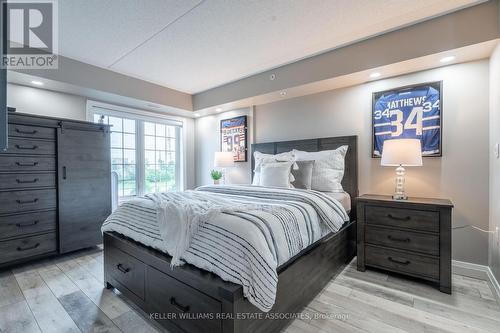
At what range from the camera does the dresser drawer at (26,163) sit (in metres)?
2.42

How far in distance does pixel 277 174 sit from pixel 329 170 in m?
0.63

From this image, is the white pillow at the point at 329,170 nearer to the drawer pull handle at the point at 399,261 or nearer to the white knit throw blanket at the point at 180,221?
the drawer pull handle at the point at 399,261

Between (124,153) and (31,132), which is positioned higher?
(31,132)

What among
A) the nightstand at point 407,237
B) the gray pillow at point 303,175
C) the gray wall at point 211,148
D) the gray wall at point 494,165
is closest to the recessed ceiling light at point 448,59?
the gray wall at point 494,165

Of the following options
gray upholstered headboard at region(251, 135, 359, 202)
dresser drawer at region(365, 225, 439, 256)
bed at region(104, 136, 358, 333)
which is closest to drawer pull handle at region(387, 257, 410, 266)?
dresser drawer at region(365, 225, 439, 256)

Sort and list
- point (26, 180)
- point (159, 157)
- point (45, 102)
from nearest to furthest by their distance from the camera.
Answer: point (26, 180) → point (45, 102) → point (159, 157)

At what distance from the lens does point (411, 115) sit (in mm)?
2600

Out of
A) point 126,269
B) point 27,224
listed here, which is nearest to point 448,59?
point 126,269

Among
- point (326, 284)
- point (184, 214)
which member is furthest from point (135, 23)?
point (326, 284)

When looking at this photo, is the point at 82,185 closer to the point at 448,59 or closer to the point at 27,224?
→ the point at 27,224

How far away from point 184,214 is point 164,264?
34 cm

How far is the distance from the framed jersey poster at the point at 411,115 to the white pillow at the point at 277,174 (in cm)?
106

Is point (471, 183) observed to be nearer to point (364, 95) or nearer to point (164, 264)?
point (364, 95)

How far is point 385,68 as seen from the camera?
2.51 m
